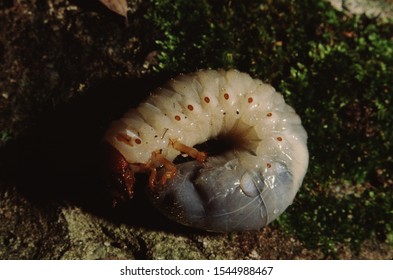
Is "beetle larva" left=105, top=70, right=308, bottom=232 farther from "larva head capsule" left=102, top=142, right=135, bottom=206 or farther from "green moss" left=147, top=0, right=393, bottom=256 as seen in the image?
"green moss" left=147, top=0, right=393, bottom=256

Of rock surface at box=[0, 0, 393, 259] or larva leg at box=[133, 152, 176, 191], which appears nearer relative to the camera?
larva leg at box=[133, 152, 176, 191]

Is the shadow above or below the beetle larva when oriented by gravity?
below

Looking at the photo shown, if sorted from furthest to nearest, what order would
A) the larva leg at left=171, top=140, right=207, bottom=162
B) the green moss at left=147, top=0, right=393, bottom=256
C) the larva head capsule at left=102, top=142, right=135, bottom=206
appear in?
the green moss at left=147, top=0, right=393, bottom=256 < the larva leg at left=171, top=140, right=207, bottom=162 < the larva head capsule at left=102, top=142, right=135, bottom=206

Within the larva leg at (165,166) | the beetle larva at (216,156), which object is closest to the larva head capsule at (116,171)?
the beetle larva at (216,156)

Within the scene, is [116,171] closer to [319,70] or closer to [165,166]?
[165,166]

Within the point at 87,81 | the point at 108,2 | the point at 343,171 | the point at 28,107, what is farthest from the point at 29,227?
the point at 343,171

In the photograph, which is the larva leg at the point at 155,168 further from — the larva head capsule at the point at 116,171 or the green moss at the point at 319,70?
the green moss at the point at 319,70

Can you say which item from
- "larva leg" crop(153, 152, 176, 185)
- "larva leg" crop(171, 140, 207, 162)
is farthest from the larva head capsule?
"larva leg" crop(171, 140, 207, 162)
